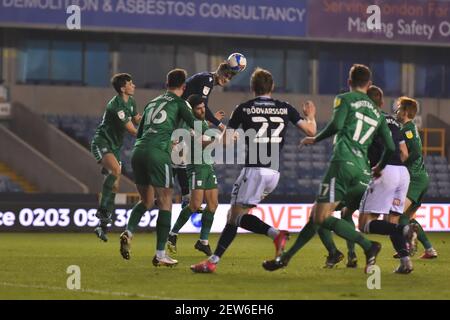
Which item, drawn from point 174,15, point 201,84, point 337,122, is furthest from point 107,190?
point 174,15

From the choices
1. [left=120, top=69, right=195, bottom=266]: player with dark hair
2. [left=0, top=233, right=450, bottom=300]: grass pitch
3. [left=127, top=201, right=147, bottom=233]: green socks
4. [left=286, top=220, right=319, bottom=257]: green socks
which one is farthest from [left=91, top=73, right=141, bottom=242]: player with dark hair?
[left=286, top=220, right=319, bottom=257]: green socks

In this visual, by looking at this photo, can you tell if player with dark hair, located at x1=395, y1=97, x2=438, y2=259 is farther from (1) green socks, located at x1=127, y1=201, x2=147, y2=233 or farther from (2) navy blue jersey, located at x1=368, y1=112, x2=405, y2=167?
(1) green socks, located at x1=127, y1=201, x2=147, y2=233

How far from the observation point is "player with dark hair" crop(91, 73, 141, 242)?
16047 mm

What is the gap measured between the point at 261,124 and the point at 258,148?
268mm

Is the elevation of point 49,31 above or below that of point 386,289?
above

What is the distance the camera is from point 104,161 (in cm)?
1681

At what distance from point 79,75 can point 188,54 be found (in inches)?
128

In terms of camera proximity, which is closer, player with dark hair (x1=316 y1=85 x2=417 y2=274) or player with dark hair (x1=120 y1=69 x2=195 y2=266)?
player with dark hair (x1=316 y1=85 x2=417 y2=274)

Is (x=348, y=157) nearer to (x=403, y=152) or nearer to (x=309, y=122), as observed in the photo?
(x=309, y=122)

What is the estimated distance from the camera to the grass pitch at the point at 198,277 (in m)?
10.2

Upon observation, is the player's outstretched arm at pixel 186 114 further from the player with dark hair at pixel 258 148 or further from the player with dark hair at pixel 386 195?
the player with dark hair at pixel 386 195

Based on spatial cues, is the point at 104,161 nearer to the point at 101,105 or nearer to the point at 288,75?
the point at 101,105

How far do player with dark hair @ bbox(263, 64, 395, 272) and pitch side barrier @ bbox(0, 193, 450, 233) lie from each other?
11.3 meters

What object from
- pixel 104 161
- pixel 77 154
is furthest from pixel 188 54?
pixel 104 161
